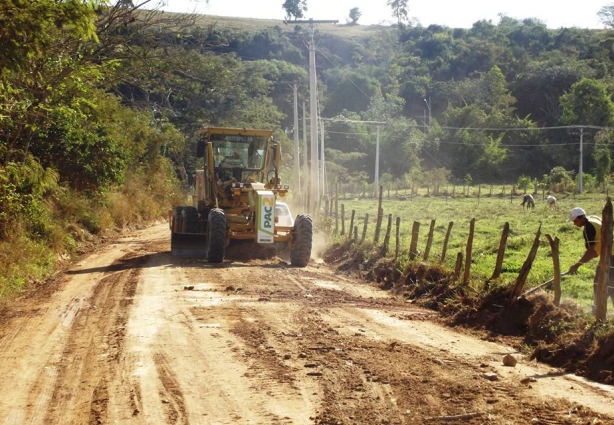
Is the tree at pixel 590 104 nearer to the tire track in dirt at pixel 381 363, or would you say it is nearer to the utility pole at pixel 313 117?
the utility pole at pixel 313 117

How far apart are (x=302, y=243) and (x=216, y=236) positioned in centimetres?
201

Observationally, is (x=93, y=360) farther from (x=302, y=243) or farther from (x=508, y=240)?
(x=508, y=240)

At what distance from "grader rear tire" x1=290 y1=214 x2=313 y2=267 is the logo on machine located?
0.61m

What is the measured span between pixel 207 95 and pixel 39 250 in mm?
37488

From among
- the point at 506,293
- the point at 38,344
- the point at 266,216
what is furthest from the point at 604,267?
the point at 266,216

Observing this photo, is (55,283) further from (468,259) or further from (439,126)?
(439,126)

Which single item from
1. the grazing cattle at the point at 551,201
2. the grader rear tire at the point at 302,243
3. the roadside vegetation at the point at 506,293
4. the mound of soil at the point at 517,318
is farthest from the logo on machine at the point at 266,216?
the grazing cattle at the point at 551,201

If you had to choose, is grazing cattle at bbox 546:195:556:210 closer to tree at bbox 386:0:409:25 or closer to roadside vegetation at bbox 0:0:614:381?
roadside vegetation at bbox 0:0:614:381

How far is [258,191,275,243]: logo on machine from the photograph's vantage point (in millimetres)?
18672

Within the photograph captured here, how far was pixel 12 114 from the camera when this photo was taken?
1670 cm

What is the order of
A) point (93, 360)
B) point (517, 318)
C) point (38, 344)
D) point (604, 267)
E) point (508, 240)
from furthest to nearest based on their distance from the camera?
1. point (508, 240)
2. point (517, 318)
3. point (38, 344)
4. point (604, 267)
5. point (93, 360)

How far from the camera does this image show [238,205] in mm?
19922

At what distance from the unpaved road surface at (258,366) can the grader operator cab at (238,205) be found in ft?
13.9

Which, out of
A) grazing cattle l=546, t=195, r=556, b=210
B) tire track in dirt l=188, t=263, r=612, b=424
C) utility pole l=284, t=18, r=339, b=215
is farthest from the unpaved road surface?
grazing cattle l=546, t=195, r=556, b=210
